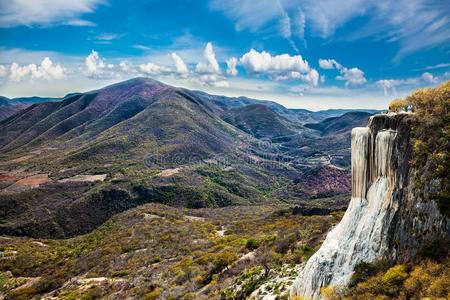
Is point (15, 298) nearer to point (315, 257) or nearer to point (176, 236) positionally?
point (176, 236)

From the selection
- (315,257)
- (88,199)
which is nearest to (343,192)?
(88,199)

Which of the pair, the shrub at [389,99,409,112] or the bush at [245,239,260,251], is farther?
the bush at [245,239,260,251]

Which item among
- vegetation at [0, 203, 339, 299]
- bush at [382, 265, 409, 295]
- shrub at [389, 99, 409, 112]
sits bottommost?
vegetation at [0, 203, 339, 299]

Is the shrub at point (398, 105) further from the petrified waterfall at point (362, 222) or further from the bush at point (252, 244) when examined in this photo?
the bush at point (252, 244)

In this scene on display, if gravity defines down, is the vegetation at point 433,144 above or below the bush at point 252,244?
above

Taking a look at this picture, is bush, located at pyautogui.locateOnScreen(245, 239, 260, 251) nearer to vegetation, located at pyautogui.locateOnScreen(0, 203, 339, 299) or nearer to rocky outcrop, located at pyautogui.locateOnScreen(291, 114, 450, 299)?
vegetation, located at pyautogui.locateOnScreen(0, 203, 339, 299)

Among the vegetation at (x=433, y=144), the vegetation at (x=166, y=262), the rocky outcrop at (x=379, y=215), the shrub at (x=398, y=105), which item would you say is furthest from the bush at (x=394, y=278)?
the vegetation at (x=166, y=262)

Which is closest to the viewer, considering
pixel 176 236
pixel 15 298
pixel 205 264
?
pixel 205 264

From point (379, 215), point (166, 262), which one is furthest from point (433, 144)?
point (166, 262)

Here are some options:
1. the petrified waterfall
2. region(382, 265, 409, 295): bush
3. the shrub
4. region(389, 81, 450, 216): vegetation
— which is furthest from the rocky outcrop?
the shrub
